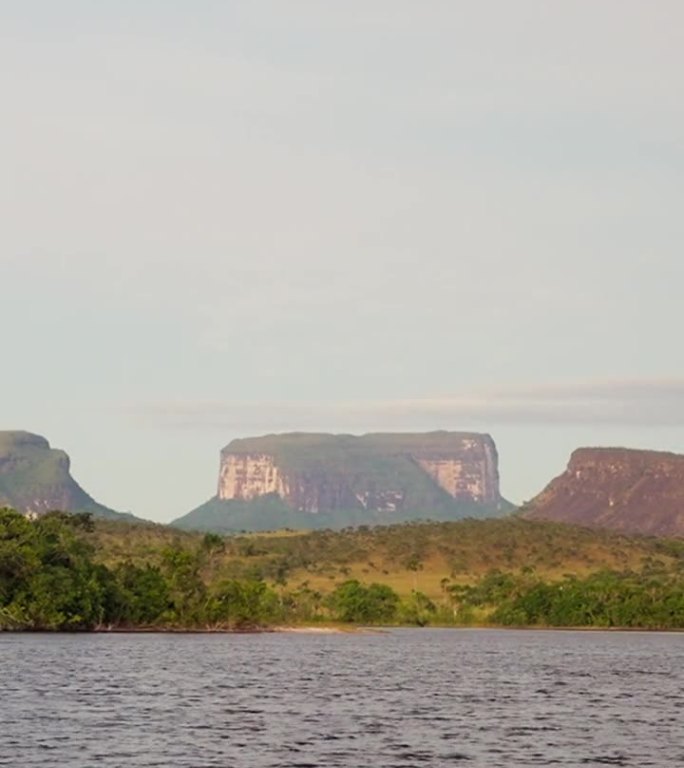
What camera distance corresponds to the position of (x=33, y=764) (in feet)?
263

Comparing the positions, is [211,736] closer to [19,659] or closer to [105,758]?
[105,758]

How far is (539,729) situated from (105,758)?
30725mm

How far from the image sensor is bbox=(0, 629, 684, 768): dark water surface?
87188mm

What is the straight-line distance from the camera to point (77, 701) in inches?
4690

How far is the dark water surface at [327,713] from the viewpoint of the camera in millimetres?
87188

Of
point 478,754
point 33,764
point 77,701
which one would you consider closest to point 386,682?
point 77,701

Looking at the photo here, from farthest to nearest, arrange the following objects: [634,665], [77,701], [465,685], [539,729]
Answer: [634,665]
[465,685]
[77,701]
[539,729]

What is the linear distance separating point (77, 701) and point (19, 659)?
186 ft

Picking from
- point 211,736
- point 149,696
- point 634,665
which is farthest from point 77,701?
point 634,665

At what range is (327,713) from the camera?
376 ft

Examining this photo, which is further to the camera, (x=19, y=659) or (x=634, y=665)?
(x=634, y=665)

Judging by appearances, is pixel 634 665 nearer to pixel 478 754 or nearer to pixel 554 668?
pixel 554 668

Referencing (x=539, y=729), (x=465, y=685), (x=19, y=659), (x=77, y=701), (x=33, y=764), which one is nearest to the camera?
(x=33, y=764)

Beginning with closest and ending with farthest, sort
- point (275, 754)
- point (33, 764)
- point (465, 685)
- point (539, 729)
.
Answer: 1. point (33, 764)
2. point (275, 754)
3. point (539, 729)
4. point (465, 685)
